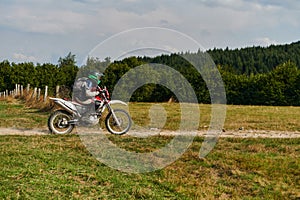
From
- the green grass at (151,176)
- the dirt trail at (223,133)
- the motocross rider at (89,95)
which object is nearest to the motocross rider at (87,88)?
the motocross rider at (89,95)

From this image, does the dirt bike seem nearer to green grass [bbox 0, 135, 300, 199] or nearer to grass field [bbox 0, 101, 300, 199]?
grass field [bbox 0, 101, 300, 199]

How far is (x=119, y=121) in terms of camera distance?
1029 cm

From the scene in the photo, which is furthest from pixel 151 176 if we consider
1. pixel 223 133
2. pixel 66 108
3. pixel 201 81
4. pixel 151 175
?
pixel 201 81

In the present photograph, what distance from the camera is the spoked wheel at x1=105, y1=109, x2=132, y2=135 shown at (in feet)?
33.4

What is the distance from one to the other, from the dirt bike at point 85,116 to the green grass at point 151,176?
203 centimetres

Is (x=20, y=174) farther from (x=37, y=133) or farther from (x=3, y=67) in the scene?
(x=3, y=67)

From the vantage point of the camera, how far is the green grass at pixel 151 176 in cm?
547

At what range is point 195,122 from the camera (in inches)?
521

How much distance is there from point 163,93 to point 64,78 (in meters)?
18.1

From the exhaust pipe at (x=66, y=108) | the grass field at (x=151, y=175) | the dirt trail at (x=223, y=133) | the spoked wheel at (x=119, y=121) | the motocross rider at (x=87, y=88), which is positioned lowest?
the grass field at (x=151, y=175)

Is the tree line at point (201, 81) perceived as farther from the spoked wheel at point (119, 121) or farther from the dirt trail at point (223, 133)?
the spoked wheel at point (119, 121)

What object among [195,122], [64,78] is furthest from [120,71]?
[195,122]

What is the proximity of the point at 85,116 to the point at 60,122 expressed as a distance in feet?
2.25

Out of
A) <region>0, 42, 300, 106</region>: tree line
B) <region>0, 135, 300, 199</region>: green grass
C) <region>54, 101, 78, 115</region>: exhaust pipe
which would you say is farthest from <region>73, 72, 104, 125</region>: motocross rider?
<region>0, 42, 300, 106</region>: tree line
